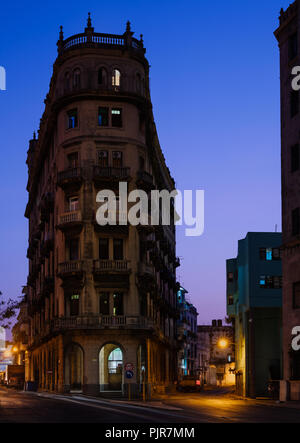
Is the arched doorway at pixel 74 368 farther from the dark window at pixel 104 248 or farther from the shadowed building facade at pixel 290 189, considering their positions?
the shadowed building facade at pixel 290 189

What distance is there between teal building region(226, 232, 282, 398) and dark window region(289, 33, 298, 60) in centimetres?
2213

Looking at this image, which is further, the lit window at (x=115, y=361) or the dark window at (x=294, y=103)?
the lit window at (x=115, y=361)

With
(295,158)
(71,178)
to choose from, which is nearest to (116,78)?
(71,178)

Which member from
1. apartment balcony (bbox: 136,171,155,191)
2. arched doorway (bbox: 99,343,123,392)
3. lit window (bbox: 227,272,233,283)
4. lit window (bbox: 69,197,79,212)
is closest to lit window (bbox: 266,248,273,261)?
apartment balcony (bbox: 136,171,155,191)

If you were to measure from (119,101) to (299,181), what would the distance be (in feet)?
74.2

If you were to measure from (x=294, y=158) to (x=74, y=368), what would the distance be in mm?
30575

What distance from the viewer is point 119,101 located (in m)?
70.2

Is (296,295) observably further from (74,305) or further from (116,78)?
(116,78)

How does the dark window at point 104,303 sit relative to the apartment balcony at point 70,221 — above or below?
below

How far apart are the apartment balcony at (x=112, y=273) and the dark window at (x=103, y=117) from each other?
1273cm

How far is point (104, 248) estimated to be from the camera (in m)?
68.1

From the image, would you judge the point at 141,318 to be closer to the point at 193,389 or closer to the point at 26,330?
the point at 193,389

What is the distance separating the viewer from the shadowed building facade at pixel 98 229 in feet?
218

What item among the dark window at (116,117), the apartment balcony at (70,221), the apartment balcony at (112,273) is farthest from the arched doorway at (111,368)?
the dark window at (116,117)
